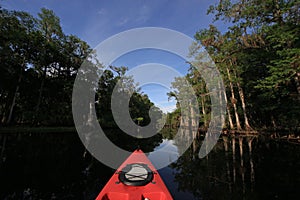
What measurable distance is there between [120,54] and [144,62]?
7.59 ft

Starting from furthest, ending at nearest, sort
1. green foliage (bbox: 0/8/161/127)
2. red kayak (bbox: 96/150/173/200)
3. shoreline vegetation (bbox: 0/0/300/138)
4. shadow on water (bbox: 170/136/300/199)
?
green foliage (bbox: 0/8/161/127) → shoreline vegetation (bbox: 0/0/300/138) → shadow on water (bbox: 170/136/300/199) → red kayak (bbox: 96/150/173/200)

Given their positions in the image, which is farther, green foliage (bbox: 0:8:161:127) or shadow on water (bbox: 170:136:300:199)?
green foliage (bbox: 0:8:161:127)

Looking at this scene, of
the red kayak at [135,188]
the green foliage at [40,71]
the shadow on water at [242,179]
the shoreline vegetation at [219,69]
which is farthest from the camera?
the green foliage at [40,71]

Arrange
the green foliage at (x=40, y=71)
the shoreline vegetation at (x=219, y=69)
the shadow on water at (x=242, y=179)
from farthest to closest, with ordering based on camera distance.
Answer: the green foliage at (x=40, y=71)
the shoreline vegetation at (x=219, y=69)
the shadow on water at (x=242, y=179)

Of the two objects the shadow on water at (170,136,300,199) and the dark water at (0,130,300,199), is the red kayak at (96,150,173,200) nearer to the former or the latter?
the dark water at (0,130,300,199)

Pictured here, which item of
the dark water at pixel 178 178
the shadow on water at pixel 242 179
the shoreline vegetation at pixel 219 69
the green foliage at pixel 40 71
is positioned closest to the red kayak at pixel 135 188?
the dark water at pixel 178 178

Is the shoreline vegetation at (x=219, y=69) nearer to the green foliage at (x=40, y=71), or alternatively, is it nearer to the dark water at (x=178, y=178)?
the green foliage at (x=40, y=71)

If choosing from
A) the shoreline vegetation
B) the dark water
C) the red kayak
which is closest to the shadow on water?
the dark water

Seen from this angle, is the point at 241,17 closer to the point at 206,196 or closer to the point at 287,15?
the point at 287,15

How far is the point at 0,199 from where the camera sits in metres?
2.88

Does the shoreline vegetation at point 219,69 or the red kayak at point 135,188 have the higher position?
the shoreline vegetation at point 219,69

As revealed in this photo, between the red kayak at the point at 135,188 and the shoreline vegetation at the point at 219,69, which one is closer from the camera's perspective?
the red kayak at the point at 135,188

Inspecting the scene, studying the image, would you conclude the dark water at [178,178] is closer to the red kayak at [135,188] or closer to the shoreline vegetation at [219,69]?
the red kayak at [135,188]

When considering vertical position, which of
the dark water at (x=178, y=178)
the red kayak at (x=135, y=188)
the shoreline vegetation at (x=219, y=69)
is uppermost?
the shoreline vegetation at (x=219, y=69)
